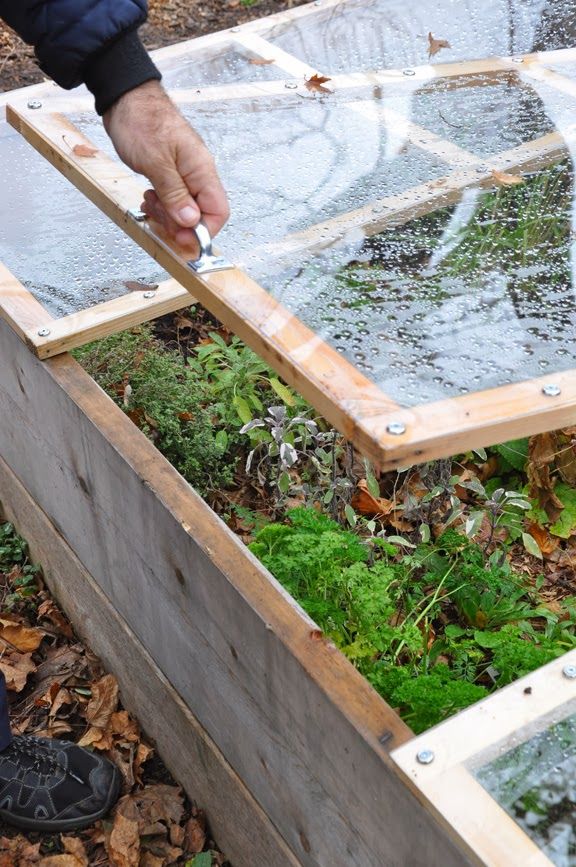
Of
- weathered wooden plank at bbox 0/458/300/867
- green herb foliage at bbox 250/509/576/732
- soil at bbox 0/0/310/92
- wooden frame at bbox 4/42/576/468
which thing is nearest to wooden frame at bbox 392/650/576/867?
green herb foliage at bbox 250/509/576/732

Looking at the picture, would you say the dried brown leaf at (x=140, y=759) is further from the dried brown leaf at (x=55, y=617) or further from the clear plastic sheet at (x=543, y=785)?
the clear plastic sheet at (x=543, y=785)

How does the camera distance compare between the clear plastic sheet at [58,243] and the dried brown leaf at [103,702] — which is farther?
the dried brown leaf at [103,702]

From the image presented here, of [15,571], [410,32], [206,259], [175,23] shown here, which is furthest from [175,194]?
[175,23]

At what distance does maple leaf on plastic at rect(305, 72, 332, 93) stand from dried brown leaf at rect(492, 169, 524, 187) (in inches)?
26.2

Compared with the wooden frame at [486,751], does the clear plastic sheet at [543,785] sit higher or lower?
lower

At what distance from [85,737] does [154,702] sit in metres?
0.28

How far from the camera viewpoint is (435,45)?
2.82m

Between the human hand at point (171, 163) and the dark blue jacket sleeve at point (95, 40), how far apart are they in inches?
1.7

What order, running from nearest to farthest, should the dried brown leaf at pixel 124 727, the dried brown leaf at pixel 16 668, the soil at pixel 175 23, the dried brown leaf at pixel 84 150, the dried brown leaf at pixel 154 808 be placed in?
the dried brown leaf at pixel 84 150, the dried brown leaf at pixel 154 808, the dried brown leaf at pixel 124 727, the dried brown leaf at pixel 16 668, the soil at pixel 175 23

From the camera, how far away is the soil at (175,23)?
5.36 meters

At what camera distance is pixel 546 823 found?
1405 mm

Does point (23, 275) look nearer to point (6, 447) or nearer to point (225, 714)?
point (6, 447)

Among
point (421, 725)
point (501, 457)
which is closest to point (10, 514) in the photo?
point (501, 457)

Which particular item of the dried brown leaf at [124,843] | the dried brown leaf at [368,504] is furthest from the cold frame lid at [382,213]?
the dried brown leaf at [124,843]
